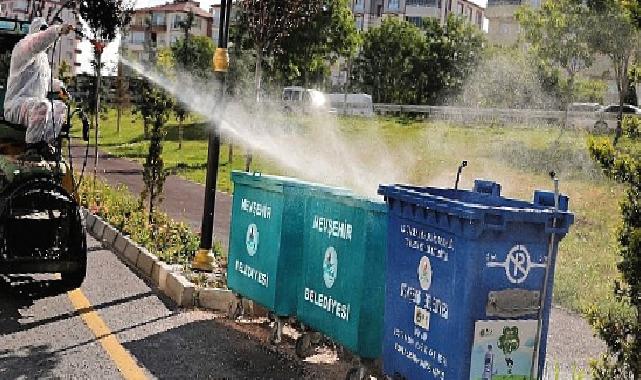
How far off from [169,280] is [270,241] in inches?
76.9

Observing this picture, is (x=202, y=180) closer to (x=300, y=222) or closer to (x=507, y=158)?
(x=507, y=158)

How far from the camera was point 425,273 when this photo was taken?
5547 millimetres

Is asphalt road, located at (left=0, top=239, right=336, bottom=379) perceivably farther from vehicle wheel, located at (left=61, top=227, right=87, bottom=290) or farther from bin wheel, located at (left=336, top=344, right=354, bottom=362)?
bin wheel, located at (left=336, top=344, right=354, bottom=362)

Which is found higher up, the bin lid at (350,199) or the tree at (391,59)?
the tree at (391,59)

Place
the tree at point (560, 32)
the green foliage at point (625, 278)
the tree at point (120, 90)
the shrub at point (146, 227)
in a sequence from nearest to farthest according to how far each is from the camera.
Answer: the green foliage at point (625, 278)
the shrub at point (146, 227)
the tree at point (560, 32)
the tree at point (120, 90)

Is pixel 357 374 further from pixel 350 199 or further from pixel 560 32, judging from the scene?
pixel 560 32

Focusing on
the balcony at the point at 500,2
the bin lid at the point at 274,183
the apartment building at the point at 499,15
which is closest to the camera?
the bin lid at the point at 274,183

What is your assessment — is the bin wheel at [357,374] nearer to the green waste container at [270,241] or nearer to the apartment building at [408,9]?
the green waste container at [270,241]

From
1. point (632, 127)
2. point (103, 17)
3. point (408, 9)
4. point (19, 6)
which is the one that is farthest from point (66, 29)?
point (19, 6)

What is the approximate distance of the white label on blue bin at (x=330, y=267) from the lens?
664 cm

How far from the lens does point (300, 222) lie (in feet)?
24.2

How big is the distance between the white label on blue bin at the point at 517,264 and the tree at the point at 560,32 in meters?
20.8

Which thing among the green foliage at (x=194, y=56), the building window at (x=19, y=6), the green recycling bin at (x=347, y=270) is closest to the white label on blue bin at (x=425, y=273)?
the green recycling bin at (x=347, y=270)

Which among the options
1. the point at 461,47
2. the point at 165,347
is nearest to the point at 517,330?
the point at 165,347
